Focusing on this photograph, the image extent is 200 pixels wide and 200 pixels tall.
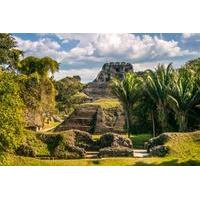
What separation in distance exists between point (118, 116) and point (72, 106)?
177 cm

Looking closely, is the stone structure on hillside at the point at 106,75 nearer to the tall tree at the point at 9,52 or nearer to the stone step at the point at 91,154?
the stone step at the point at 91,154

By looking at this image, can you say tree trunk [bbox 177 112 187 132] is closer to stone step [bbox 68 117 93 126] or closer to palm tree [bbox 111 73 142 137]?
palm tree [bbox 111 73 142 137]

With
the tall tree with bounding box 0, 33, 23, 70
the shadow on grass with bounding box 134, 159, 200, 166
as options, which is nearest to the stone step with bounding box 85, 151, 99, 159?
the shadow on grass with bounding box 134, 159, 200, 166

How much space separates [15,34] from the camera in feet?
67.3

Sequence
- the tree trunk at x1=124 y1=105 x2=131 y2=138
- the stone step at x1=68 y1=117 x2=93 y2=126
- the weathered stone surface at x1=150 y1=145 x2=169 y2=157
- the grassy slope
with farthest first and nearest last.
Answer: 1. the stone step at x1=68 y1=117 x2=93 y2=126
2. the tree trunk at x1=124 y1=105 x2=131 y2=138
3. the weathered stone surface at x1=150 y1=145 x2=169 y2=157
4. the grassy slope

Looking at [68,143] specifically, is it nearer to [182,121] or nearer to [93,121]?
[93,121]

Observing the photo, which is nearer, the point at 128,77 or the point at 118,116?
the point at 128,77

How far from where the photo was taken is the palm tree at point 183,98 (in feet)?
69.3

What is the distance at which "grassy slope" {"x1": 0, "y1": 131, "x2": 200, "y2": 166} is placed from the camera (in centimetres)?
2061

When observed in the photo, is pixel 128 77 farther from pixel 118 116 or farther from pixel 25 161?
pixel 25 161

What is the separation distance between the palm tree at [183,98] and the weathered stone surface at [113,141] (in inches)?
62.2

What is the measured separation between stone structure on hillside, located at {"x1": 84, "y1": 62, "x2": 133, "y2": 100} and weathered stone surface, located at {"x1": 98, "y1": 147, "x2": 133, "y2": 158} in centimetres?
211
